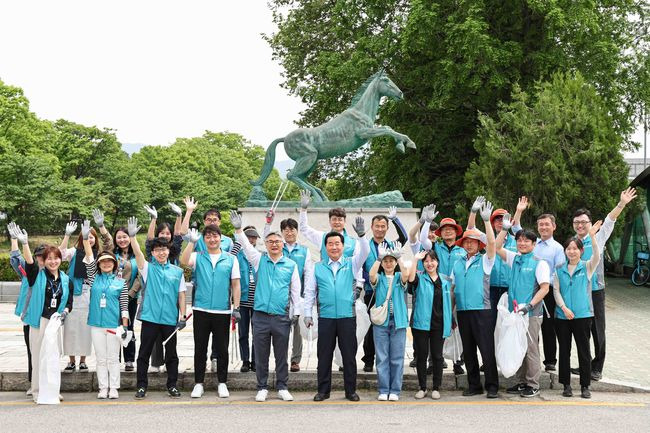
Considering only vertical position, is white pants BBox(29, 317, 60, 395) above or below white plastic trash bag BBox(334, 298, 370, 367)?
below

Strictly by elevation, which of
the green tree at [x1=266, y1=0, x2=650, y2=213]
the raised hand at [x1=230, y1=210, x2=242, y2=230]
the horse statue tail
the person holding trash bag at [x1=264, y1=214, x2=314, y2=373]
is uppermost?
the green tree at [x1=266, y1=0, x2=650, y2=213]

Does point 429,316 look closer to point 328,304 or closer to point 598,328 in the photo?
point 328,304

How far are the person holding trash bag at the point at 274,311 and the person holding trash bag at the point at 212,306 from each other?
27 centimetres

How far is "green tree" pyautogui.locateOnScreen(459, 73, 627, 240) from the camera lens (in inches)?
631

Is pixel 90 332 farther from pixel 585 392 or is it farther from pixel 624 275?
pixel 624 275

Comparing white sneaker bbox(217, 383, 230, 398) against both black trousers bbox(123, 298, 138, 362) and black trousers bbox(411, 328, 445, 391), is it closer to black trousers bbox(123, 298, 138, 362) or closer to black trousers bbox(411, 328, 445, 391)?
black trousers bbox(123, 298, 138, 362)

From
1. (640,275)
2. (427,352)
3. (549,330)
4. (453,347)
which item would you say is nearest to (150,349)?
(427,352)

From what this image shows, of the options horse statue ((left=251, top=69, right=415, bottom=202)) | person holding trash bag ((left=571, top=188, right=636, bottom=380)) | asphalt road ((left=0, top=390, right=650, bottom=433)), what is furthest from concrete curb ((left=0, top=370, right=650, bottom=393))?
horse statue ((left=251, top=69, right=415, bottom=202))

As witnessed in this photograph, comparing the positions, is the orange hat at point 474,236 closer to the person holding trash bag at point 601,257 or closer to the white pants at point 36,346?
the person holding trash bag at point 601,257

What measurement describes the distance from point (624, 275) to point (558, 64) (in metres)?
8.80

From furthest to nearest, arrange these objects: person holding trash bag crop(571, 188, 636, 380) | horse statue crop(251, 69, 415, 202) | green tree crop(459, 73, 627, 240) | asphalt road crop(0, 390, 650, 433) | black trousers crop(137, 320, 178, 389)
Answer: green tree crop(459, 73, 627, 240) → horse statue crop(251, 69, 415, 202) → person holding trash bag crop(571, 188, 636, 380) → black trousers crop(137, 320, 178, 389) → asphalt road crop(0, 390, 650, 433)

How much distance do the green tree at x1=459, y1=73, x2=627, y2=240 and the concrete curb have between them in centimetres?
894

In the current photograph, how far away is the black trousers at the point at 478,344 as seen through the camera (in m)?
7.12

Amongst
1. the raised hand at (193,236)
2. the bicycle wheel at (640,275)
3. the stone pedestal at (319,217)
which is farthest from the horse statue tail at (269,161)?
the bicycle wheel at (640,275)
